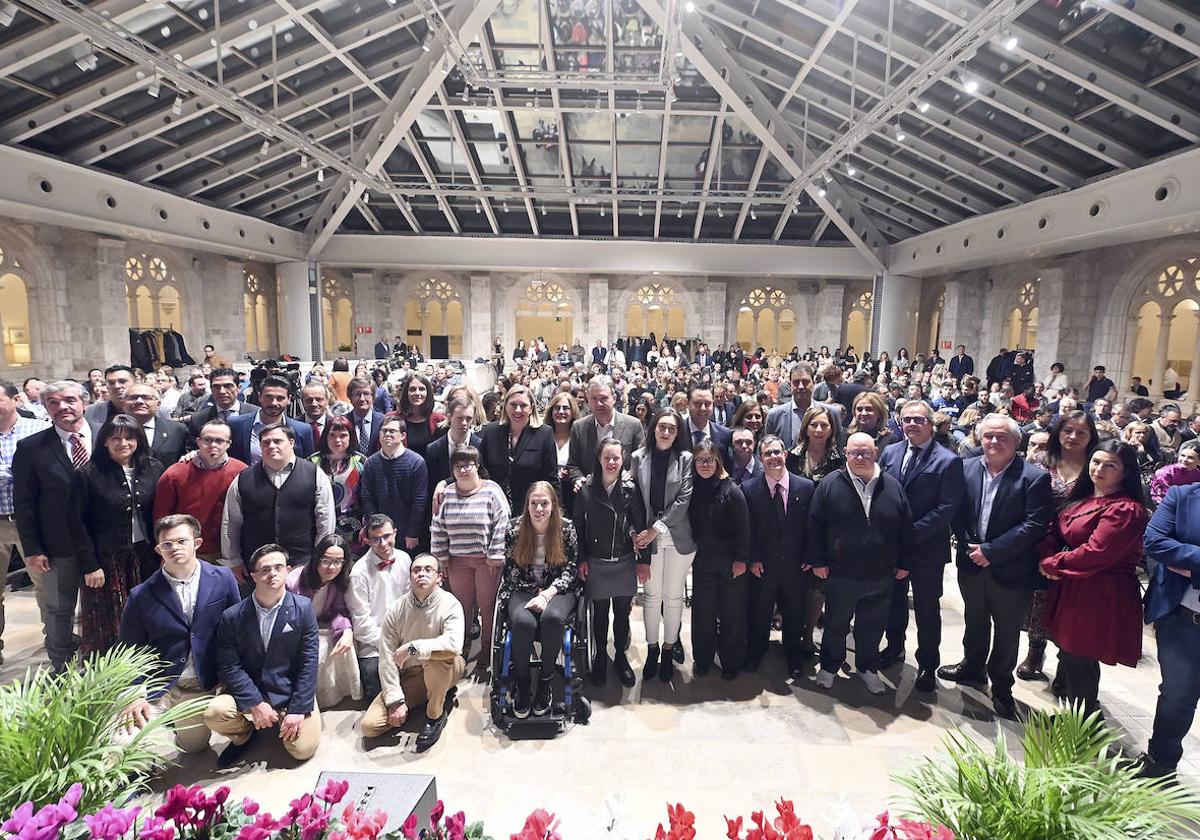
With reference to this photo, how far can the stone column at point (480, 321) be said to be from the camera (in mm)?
19609

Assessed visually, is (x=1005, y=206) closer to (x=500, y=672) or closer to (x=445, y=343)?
(x=500, y=672)

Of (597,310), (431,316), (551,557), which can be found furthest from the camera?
(431,316)

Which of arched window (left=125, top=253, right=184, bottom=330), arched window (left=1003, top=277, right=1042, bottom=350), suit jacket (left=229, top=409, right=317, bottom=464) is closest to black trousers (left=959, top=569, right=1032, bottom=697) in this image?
suit jacket (left=229, top=409, right=317, bottom=464)

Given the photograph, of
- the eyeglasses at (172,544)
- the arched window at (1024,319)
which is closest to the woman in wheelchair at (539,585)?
the eyeglasses at (172,544)

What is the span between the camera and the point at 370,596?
3.52 m

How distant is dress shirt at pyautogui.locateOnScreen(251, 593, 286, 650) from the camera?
300cm

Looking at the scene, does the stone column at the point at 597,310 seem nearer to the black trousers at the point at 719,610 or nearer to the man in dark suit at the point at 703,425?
the man in dark suit at the point at 703,425

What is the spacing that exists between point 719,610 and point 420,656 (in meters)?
1.80

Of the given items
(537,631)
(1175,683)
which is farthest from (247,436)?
(1175,683)

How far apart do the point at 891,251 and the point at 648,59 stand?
32.7ft

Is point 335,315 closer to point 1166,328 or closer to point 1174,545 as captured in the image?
point 1174,545

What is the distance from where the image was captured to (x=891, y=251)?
688 inches

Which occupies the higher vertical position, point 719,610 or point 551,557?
point 551,557

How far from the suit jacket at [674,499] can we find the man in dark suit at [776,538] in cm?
39
